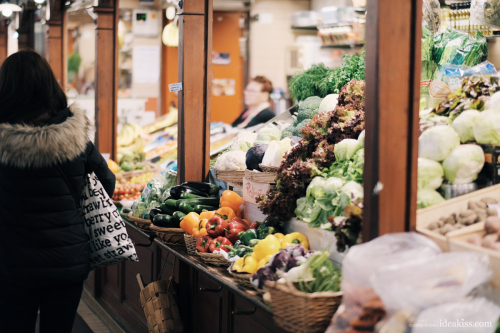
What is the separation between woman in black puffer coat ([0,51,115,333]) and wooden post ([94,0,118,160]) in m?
3.08

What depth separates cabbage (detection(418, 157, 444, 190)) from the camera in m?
2.27

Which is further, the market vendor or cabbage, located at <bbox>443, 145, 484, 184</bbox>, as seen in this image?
the market vendor

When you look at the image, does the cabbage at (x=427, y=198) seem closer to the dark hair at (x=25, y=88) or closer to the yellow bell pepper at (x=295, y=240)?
the yellow bell pepper at (x=295, y=240)

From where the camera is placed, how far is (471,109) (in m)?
2.47

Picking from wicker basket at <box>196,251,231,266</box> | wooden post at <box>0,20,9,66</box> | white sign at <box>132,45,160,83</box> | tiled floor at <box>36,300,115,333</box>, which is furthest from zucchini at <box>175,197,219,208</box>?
wooden post at <box>0,20,9,66</box>

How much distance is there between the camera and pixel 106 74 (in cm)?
567

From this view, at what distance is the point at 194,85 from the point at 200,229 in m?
1.24

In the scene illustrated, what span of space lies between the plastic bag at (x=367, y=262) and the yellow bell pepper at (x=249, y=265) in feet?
2.27

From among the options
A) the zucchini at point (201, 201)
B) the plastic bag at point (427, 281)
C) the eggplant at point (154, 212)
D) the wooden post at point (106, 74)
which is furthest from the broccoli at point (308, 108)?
the wooden post at point (106, 74)

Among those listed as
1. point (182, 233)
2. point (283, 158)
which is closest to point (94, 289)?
point (182, 233)

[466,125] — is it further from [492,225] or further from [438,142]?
[492,225]

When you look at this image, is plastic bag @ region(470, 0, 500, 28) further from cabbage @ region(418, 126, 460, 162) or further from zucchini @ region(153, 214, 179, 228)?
zucchini @ region(153, 214, 179, 228)

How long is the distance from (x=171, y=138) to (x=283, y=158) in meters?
4.55

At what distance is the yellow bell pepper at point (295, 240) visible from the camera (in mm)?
2639
